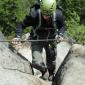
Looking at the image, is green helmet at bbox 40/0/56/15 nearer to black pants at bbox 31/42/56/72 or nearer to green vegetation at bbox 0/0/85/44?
black pants at bbox 31/42/56/72

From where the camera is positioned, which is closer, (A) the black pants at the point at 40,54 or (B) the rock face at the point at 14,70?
(B) the rock face at the point at 14,70

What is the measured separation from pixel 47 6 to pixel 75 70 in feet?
7.52

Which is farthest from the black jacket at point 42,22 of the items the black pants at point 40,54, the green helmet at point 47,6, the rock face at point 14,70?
the rock face at point 14,70

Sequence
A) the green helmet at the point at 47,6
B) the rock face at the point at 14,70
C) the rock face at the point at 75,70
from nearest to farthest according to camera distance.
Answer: the rock face at the point at 75,70 < the rock face at the point at 14,70 < the green helmet at the point at 47,6

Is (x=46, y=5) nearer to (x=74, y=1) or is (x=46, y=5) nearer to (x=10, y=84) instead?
(x=10, y=84)

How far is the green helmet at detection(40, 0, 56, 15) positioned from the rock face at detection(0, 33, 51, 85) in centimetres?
124

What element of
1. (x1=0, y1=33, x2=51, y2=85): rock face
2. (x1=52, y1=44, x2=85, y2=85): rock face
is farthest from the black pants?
(x1=52, y1=44, x2=85, y2=85): rock face

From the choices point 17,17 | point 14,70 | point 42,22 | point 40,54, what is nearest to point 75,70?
point 14,70

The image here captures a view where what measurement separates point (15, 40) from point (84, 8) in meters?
12.8

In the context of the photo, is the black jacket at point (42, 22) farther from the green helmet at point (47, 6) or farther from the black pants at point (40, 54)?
the black pants at point (40, 54)

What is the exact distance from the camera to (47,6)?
9234 millimetres

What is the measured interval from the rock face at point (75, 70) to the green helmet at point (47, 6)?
1055 millimetres

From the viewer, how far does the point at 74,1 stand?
18.2 m

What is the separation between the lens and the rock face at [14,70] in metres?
7.23
